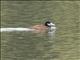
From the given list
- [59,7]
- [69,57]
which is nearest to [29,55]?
[69,57]

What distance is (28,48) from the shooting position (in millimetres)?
3271

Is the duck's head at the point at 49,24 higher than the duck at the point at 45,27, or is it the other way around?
the duck's head at the point at 49,24

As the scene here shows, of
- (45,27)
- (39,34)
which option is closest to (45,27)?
(45,27)

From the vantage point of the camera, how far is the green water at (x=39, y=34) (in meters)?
3.20

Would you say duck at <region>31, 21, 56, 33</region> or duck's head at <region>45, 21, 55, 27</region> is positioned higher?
duck's head at <region>45, 21, 55, 27</region>

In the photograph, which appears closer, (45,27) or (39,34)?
(39,34)

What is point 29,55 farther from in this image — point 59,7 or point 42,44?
point 59,7

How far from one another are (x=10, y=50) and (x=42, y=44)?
0.92ft

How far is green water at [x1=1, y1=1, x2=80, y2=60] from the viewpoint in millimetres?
3197

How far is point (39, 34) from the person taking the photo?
352 cm

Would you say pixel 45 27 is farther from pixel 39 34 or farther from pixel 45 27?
pixel 39 34

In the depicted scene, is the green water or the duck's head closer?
the green water

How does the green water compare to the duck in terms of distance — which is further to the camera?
the duck

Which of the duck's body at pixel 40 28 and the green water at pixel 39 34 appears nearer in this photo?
the green water at pixel 39 34
